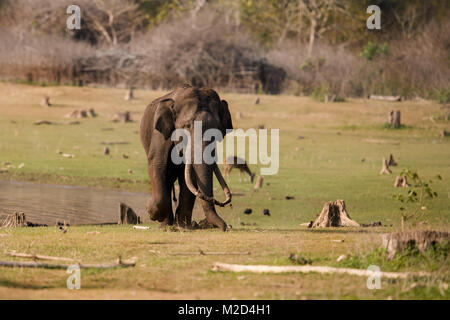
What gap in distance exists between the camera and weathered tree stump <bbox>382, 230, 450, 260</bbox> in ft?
32.0

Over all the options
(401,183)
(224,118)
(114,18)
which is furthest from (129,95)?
(224,118)

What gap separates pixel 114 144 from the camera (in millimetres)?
26734

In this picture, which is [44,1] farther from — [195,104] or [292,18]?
[195,104]

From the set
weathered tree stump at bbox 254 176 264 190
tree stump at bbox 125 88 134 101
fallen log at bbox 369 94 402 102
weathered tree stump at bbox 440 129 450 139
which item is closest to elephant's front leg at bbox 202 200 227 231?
weathered tree stump at bbox 254 176 264 190

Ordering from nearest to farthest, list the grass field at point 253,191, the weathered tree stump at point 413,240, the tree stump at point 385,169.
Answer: the grass field at point 253,191, the weathered tree stump at point 413,240, the tree stump at point 385,169

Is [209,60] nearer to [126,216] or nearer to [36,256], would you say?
[126,216]

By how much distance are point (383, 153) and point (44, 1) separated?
92.0 feet

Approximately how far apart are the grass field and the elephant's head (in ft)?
2.33

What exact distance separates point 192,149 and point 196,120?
420 millimetres

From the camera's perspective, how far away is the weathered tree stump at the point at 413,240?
9742 millimetres

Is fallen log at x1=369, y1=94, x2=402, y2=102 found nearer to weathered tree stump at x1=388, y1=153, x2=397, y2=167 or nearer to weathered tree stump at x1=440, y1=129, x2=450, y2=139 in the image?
weathered tree stump at x1=440, y1=129, x2=450, y2=139

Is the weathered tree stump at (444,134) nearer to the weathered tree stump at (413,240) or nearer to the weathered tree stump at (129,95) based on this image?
the weathered tree stump at (129,95)

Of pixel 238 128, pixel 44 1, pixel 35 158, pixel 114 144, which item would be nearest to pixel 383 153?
pixel 238 128

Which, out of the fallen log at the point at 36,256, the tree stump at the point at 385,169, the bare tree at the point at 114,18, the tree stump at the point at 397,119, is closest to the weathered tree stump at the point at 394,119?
the tree stump at the point at 397,119
